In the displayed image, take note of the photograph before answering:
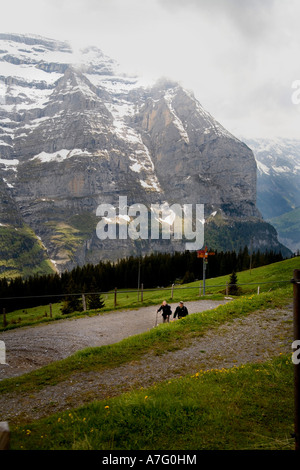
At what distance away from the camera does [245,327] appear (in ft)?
60.5

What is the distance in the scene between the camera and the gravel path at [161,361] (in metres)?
10.5

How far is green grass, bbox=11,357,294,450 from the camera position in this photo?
6.07 meters

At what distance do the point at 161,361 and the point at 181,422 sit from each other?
7.41m

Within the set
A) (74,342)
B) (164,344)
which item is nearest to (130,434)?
(164,344)

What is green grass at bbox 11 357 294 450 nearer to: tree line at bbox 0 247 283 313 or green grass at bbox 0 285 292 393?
green grass at bbox 0 285 292 393

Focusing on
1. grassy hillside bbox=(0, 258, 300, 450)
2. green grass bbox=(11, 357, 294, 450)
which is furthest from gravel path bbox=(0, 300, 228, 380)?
green grass bbox=(11, 357, 294, 450)

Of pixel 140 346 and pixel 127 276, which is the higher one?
pixel 140 346

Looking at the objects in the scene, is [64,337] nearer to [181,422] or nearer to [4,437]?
[181,422]

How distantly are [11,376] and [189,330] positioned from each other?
377 inches

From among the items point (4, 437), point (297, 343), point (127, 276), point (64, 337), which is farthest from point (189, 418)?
point (127, 276)

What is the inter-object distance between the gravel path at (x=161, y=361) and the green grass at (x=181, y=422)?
8.42ft

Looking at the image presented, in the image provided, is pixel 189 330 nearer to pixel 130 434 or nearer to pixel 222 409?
pixel 222 409

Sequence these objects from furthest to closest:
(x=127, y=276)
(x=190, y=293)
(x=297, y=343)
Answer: (x=127, y=276), (x=190, y=293), (x=297, y=343)

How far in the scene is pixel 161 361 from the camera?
1413 centimetres
